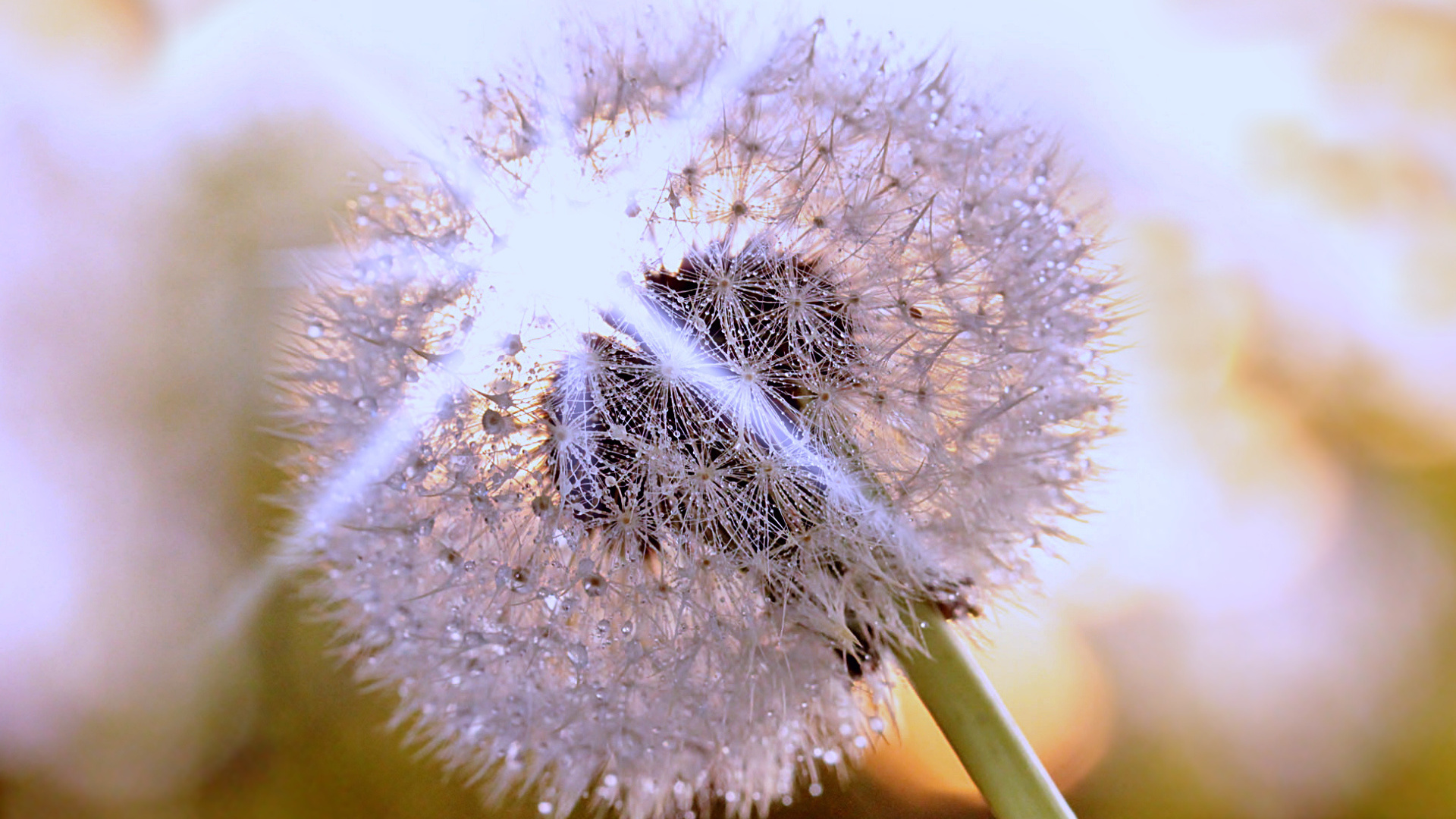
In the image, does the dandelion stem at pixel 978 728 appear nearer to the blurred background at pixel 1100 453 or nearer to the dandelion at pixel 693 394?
the dandelion at pixel 693 394

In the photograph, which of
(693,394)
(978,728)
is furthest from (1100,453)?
(693,394)

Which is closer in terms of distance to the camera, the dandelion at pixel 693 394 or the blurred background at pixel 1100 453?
the dandelion at pixel 693 394

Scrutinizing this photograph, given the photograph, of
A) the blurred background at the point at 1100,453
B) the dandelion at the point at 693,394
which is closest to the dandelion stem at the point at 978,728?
the dandelion at the point at 693,394

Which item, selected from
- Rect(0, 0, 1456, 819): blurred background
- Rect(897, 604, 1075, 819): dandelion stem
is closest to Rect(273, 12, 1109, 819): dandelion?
Rect(897, 604, 1075, 819): dandelion stem

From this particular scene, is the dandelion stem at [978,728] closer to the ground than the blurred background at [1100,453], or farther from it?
closer to the ground

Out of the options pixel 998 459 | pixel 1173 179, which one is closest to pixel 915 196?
pixel 998 459
